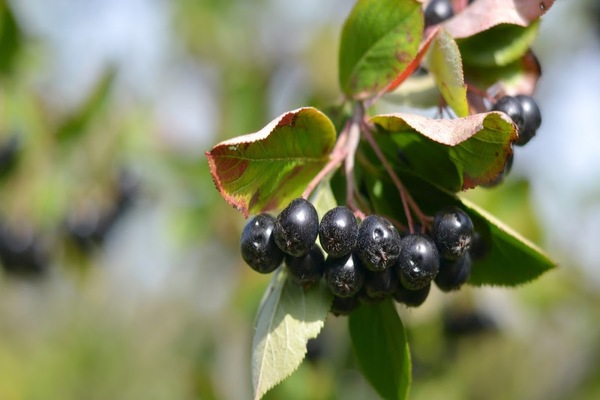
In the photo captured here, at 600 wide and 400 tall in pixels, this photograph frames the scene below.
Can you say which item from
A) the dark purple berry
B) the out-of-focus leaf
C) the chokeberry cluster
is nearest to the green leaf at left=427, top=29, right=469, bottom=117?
the chokeberry cluster

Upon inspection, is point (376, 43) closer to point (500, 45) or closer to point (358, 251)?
point (500, 45)

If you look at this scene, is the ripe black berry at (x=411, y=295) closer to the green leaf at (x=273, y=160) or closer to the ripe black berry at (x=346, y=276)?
the ripe black berry at (x=346, y=276)

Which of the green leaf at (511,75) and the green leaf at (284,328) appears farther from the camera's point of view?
the green leaf at (511,75)

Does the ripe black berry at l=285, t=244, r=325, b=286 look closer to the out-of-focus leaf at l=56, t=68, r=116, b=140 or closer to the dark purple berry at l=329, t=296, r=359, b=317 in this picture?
the dark purple berry at l=329, t=296, r=359, b=317

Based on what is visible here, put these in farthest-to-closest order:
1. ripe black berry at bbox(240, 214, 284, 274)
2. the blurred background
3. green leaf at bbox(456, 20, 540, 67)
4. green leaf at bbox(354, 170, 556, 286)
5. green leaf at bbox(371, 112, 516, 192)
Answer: the blurred background → green leaf at bbox(456, 20, 540, 67) → green leaf at bbox(354, 170, 556, 286) → ripe black berry at bbox(240, 214, 284, 274) → green leaf at bbox(371, 112, 516, 192)

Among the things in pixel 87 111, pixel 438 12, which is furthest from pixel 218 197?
pixel 438 12

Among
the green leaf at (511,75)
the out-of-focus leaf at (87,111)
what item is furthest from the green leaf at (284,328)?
the out-of-focus leaf at (87,111)
